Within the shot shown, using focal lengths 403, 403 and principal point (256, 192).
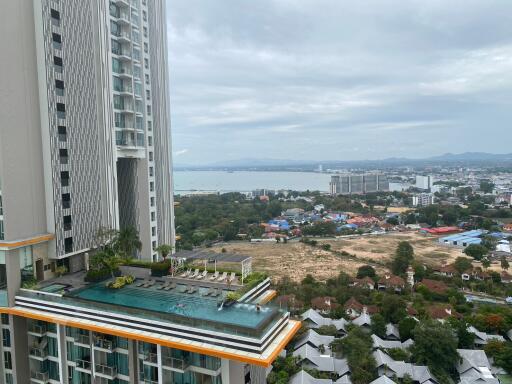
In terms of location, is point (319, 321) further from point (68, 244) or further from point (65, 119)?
point (65, 119)

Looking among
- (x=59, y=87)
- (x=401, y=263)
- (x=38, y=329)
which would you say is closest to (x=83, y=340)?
(x=38, y=329)

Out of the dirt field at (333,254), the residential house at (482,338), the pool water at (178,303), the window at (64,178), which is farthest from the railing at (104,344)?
the dirt field at (333,254)

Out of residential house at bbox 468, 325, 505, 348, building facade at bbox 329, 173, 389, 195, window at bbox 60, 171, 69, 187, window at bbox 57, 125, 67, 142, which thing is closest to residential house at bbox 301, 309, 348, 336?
residential house at bbox 468, 325, 505, 348

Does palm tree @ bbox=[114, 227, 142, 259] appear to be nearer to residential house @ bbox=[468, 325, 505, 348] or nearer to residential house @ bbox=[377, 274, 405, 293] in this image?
residential house @ bbox=[468, 325, 505, 348]

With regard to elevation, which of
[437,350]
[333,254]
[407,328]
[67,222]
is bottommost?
[333,254]

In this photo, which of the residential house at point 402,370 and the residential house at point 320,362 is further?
the residential house at point 320,362

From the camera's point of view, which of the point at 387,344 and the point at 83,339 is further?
the point at 387,344

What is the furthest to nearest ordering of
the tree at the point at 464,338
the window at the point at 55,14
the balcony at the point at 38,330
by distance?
the tree at the point at 464,338 → the window at the point at 55,14 → the balcony at the point at 38,330

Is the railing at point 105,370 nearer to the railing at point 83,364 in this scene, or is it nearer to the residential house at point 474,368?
the railing at point 83,364
